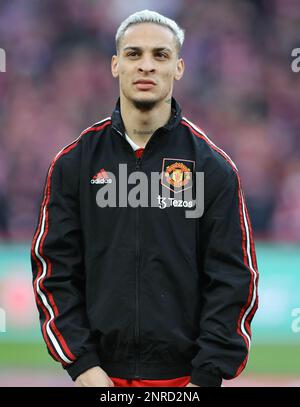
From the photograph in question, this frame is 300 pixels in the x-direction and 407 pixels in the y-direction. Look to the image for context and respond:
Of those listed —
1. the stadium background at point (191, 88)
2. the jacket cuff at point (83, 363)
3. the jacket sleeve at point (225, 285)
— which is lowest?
the jacket cuff at point (83, 363)

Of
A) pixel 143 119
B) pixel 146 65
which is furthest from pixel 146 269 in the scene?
pixel 146 65

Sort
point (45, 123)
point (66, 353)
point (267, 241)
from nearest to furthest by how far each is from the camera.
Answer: point (66, 353)
point (267, 241)
point (45, 123)

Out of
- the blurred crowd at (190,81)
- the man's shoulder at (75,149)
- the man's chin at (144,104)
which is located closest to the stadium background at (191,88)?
the blurred crowd at (190,81)

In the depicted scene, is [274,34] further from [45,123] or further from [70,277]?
[70,277]

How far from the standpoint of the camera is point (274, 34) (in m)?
6.38

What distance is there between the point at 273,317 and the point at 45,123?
2406mm

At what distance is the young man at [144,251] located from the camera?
2.34 meters

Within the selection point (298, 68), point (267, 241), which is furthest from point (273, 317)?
point (298, 68)

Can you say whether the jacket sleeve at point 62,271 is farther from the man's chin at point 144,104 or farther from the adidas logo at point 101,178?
the man's chin at point 144,104

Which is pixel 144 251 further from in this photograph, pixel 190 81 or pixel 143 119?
pixel 190 81

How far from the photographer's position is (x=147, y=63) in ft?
7.80

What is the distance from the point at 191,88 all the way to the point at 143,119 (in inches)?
153

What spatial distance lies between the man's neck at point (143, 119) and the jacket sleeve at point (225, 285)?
24cm

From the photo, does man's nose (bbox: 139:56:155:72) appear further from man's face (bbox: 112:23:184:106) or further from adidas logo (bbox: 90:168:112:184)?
adidas logo (bbox: 90:168:112:184)
